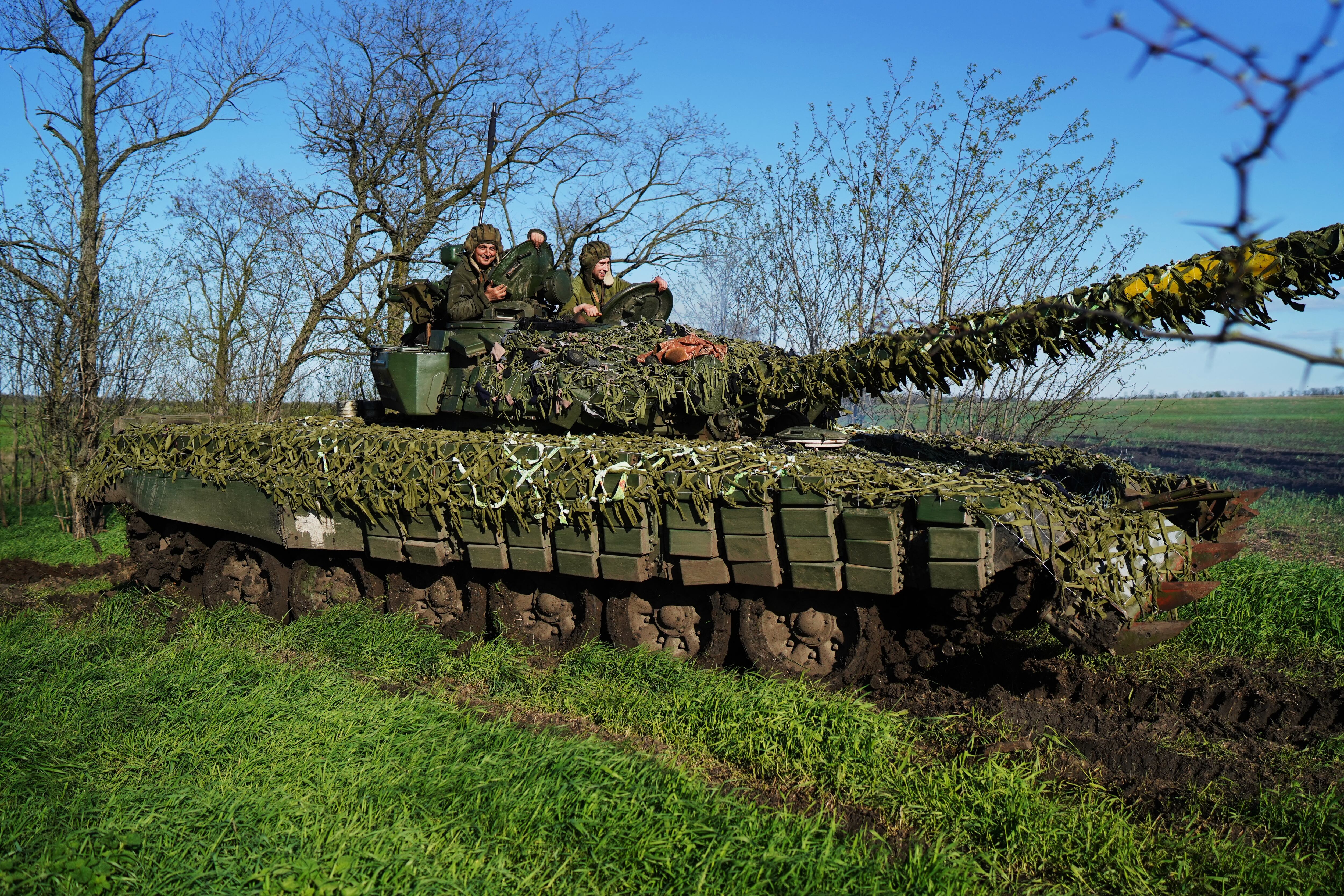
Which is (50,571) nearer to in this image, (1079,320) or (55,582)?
(55,582)

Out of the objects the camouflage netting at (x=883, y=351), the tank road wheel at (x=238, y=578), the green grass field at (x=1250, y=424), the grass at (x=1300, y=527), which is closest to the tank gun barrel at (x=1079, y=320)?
the camouflage netting at (x=883, y=351)

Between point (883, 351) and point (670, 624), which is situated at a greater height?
point (883, 351)

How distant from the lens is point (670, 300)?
27.5 ft

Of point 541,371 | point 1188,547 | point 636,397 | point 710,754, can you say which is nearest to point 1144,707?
point 1188,547

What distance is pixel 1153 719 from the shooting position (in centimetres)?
541

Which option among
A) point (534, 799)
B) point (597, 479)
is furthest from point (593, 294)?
point (534, 799)

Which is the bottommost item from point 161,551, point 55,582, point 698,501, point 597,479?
point 55,582

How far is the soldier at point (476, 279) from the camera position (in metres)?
7.48

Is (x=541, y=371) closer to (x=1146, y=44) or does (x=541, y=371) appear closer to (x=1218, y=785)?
(x=1218, y=785)

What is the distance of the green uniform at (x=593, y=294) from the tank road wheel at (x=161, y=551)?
3901 millimetres

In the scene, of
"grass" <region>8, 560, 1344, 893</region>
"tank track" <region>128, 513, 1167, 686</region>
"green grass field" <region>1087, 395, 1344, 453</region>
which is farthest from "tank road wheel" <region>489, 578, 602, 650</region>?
"green grass field" <region>1087, 395, 1344, 453</region>

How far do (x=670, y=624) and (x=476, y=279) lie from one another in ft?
11.1

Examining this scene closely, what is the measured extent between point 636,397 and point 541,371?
765 mm

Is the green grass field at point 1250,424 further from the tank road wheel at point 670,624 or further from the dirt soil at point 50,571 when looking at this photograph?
the dirt soil at point 50,571
